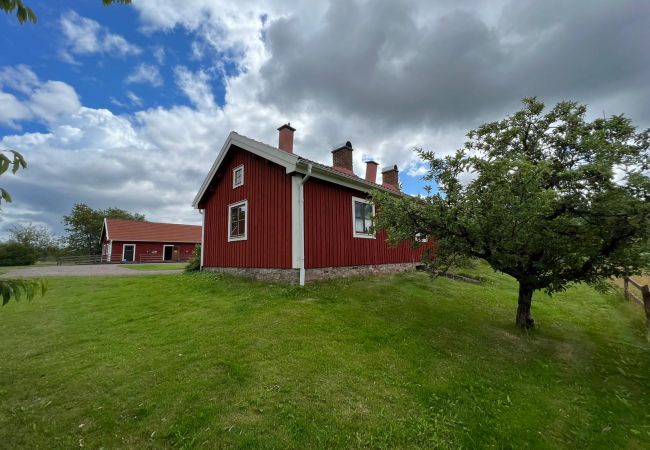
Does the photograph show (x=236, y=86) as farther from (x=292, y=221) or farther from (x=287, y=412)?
(x=287, y=412)

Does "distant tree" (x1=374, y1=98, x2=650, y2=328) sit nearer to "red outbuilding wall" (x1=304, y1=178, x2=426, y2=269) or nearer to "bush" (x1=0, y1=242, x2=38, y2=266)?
"red outbuilding wall" (x1=304, y1=178, x2=426, y2=269)

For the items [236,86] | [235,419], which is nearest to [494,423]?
[235,419]

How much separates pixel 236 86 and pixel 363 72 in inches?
193

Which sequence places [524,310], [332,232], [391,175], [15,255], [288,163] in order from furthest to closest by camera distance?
[15,255] < [391,175] < [332,232] < [288,163] < [524,310]

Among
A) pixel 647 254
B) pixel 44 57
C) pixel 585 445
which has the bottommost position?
pixel 585 445

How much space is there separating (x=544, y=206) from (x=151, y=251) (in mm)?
37701

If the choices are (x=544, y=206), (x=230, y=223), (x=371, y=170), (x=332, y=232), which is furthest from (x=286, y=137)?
(x=544, y=206)

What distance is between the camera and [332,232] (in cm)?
1073

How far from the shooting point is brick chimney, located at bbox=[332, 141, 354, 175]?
14.6 metres

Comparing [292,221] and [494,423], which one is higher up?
[292,221]

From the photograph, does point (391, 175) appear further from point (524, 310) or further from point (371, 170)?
point (524, 310)

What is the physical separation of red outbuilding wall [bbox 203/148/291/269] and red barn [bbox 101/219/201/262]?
81.1 ft

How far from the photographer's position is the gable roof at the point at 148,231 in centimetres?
3341

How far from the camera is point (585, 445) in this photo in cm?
349
